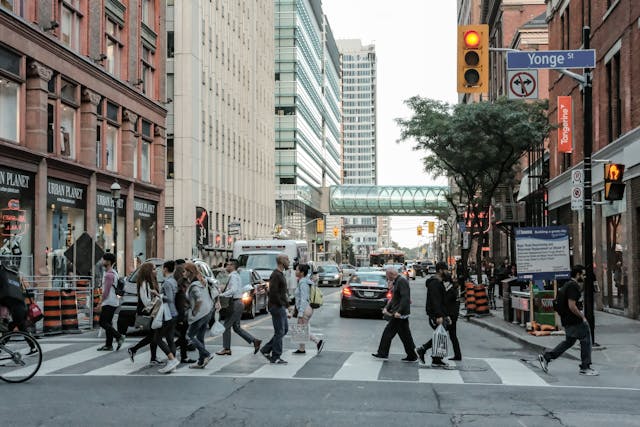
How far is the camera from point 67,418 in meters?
8.88

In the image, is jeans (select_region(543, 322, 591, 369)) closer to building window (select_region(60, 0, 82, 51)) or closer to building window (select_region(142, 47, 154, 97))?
building window (select_region(60, 0, 82, 51))

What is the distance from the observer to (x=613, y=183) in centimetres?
1645

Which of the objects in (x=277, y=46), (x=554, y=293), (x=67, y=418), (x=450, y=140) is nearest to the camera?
(x=67, y=418)

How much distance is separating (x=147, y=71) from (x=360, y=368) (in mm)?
31053

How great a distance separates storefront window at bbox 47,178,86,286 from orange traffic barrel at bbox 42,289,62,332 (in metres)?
9.55

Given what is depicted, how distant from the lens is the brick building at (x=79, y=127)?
27281mm

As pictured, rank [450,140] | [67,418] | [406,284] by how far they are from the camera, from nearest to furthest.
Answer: [67,418] < [406,284] < [450,140]

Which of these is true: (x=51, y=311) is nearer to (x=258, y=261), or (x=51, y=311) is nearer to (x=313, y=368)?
(x=313, y=368)

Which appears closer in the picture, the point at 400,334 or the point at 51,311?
the point at 400,334

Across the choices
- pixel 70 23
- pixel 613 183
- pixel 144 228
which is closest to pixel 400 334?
pixel 613 183

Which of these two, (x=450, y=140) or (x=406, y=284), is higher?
(x=450, y=140)

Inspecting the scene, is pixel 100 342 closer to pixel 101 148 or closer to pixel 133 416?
pixel 133 416

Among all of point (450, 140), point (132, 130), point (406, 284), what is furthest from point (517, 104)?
point (406, 284)

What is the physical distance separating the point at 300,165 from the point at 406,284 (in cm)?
8620
